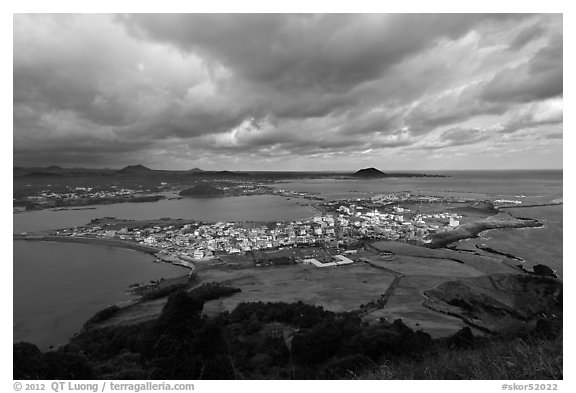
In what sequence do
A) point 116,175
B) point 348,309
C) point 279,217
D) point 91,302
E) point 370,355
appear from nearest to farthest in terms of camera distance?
point 370,355 → point 348,309 → point 91,302 → point 279,217 → point 116,175

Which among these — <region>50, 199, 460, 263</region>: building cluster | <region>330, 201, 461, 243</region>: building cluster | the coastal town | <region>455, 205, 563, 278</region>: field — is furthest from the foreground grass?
<region>330, 201, 461, 243</region>: building cluster

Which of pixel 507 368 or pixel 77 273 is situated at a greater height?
pixel 507 368

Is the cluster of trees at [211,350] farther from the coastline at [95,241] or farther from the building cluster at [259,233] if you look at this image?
the coastline at [95,241]

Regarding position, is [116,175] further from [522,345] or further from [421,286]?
[522,345]

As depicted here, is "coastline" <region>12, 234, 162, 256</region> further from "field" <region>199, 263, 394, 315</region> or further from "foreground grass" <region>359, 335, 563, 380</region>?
"foreground grass" <region>359, 335, 563, 380</region>

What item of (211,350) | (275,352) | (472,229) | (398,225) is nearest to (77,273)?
(275,352)

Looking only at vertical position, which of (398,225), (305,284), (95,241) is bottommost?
(305,284)

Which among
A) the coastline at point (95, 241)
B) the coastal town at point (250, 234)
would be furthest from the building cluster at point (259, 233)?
the coastline at point (95, 241)

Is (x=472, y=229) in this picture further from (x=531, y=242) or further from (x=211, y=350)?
(x=211, y=350)

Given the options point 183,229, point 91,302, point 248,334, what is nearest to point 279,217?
point 183,229
